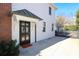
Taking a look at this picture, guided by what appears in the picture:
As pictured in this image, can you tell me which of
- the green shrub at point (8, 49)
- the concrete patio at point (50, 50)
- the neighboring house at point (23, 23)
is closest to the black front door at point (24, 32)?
the neighboring house at point (23, 23)

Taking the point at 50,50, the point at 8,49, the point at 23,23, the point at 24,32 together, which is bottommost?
the point at 50,50

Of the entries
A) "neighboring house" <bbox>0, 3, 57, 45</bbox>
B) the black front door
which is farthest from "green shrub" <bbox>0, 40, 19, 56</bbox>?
the black front door

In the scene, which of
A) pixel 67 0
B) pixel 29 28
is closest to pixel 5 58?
pixel 67 0

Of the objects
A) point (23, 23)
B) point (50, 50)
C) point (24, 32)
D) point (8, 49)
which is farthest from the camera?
point (24, 32)

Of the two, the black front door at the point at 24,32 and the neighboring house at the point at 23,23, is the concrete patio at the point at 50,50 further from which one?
the neighboring house at the point at 23,23

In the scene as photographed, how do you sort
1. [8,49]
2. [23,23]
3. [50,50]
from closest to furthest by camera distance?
[8,49]
[50,50]
[23,23]

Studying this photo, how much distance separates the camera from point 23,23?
1243 centimetres

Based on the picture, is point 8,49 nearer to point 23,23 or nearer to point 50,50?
point 50,50

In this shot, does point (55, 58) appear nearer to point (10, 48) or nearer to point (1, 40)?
point (10, 48)

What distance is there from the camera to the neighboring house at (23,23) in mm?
9711

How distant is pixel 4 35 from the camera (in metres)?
9.59

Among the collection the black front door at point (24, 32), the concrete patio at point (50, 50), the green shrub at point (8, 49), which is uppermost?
the black front door at point (24, 32)

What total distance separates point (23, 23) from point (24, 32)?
2.74 ft

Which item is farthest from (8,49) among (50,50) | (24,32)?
(24,32)
